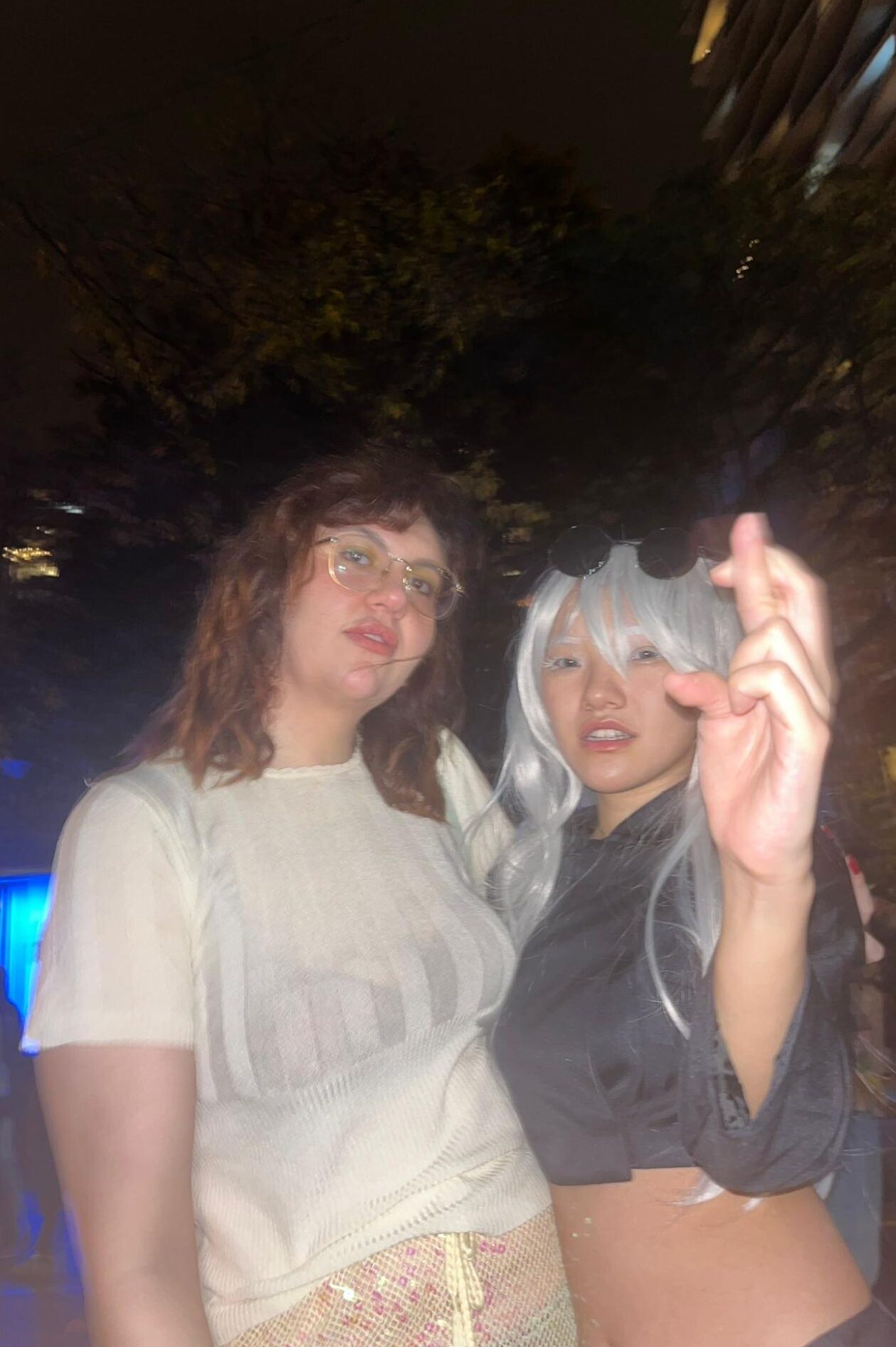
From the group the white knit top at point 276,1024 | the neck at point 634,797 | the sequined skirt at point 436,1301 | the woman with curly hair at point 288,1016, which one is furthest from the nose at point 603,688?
the sequined skirt at point 436,1301

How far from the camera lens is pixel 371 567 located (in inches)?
60.5

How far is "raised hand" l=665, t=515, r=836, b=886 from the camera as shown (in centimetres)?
95

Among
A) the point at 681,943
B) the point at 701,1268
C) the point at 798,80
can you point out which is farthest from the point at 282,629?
the point at 798,80

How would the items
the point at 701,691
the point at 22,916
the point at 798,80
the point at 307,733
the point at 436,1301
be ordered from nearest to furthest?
the point at 701,691
the point at 436,1301
the point at 307,733
the point at 798,80
the point at 22,916

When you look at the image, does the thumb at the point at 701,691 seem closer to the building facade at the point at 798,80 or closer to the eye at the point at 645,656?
the eye at the point at 645,656

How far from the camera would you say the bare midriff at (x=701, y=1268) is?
4.11 feet

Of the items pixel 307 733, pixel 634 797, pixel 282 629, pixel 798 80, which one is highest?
pixel 798 80

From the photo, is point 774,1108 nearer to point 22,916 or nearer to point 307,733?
point 307,733

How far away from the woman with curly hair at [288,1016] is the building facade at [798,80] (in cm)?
314

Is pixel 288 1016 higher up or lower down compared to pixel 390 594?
lower down

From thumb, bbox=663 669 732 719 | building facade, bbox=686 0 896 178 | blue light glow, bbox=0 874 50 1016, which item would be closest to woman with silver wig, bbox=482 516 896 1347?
thumb, bbox=663 669 732 719

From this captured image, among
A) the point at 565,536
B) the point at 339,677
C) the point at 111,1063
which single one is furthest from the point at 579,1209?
the point at 565,536

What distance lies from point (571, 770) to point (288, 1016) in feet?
2.03

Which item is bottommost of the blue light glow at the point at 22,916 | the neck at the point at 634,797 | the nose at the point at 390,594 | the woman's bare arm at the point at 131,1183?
the blue light glow at the point at 22,916
